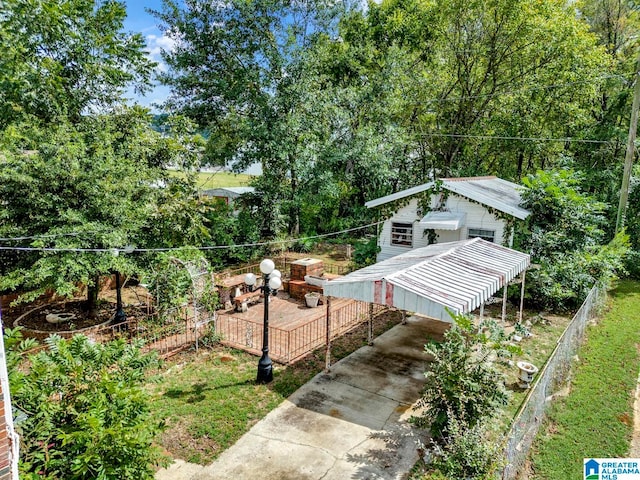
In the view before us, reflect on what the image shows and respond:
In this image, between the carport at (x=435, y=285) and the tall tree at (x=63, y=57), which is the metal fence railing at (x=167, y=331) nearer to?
the carport at (x=435, y=285)

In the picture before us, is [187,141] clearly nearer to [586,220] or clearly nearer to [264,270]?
[264,270]

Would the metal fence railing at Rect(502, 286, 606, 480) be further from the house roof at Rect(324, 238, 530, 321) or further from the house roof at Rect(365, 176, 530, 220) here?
the house roof at Rect(365, 176, 530, 220)

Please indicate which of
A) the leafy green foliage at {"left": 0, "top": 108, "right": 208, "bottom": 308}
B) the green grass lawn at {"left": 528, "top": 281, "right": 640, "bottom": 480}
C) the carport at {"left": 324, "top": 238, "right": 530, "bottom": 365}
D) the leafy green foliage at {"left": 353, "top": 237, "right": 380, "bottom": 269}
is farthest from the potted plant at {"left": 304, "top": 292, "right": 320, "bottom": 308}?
the green grass lawn at {"left": 528, "top": 281, "right": 640, "bottom": 480}

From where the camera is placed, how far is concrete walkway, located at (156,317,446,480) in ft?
21.9

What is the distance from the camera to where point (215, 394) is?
30.0ft

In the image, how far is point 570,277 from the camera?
14359 mm

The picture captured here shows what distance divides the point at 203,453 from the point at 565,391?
7.83 m

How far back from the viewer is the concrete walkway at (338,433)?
668 centimetres

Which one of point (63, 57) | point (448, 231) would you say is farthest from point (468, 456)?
point (63, 57)

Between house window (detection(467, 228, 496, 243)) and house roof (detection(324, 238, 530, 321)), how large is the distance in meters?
3.95

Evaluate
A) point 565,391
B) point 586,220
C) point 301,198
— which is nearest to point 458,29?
point 301,198

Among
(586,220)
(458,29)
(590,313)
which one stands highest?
(458,29)

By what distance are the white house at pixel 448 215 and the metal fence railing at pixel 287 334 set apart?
4.05 metres

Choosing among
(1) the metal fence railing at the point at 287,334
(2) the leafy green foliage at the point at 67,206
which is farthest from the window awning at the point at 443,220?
(2) the leafy green foliage at the point at 67,206
